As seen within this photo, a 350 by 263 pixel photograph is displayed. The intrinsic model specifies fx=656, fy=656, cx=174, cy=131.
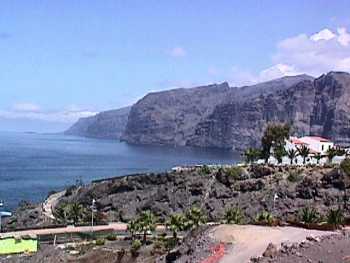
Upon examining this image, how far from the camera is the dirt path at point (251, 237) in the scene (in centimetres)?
4197

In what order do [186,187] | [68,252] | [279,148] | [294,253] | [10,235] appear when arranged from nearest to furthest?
1. [294,253]
2. [68,252]
3. [10,235]
4. [186,187]
5. [279,148]

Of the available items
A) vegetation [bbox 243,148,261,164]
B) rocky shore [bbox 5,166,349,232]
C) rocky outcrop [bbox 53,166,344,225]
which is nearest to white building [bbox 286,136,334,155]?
vegetation [bbox 243,148,261,164]

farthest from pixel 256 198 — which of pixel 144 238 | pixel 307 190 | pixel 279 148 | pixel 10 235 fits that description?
pixel 10 235

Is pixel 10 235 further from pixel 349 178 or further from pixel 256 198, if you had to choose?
pixel 349 178

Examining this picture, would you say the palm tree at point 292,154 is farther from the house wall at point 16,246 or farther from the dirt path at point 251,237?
the dirt path at point 251,237

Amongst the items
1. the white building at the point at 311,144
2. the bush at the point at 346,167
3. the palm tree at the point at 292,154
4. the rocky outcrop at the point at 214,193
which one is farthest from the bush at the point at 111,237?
the white building at the point at 311,144

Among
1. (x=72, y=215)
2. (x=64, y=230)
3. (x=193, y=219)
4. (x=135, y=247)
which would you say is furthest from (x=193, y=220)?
(x=72, y=215)

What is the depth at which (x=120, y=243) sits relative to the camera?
74.3m

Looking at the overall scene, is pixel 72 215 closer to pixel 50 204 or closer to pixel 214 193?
pixel 50 204

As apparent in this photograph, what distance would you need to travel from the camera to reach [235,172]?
109875mm

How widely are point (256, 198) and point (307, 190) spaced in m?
7.93

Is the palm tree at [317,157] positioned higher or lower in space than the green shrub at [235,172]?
higher

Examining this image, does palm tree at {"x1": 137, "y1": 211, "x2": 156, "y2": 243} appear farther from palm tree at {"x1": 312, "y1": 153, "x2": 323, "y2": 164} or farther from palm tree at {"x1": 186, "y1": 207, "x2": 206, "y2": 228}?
palm tree at {"x1": 312, "y1": 153, "x2": 323, "y2": 164}

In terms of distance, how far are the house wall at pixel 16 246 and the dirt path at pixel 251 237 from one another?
28.6m
